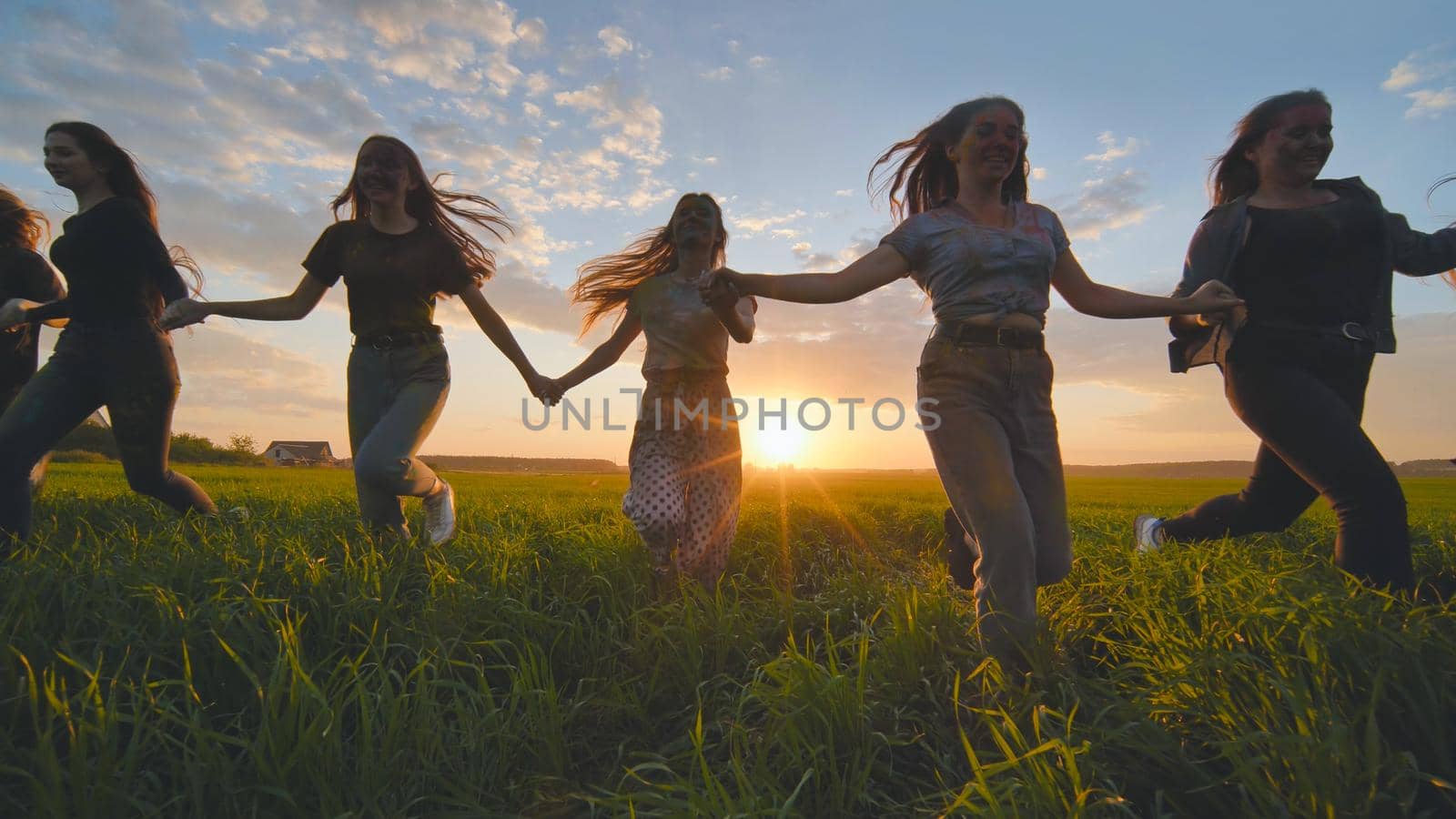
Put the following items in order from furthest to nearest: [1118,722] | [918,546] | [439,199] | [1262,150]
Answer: [918,546] → [439,199] → [1262,150] → [1118,722]

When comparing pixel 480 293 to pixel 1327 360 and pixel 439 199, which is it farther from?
pixel 1327 360

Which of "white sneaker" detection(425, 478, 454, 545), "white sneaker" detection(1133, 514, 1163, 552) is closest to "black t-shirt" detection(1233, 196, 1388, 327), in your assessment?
"white sneaker" detection(1133, 514, 1163, 552)

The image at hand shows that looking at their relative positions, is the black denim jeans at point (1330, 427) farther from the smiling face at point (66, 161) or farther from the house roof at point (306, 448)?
the house roof at point (306, 448)

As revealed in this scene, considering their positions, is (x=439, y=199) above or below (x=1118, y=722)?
above

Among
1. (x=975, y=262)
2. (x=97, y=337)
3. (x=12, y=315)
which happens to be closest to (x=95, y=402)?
(x=97, y=337)

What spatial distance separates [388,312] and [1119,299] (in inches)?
150

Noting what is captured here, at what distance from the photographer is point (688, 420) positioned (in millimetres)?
3943

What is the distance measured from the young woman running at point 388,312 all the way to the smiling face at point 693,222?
131cm

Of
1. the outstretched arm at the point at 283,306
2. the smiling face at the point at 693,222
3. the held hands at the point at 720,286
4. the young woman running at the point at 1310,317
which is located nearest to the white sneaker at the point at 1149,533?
the young woman running at the point at 1310,317

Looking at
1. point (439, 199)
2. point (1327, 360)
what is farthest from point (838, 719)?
point (439, 199)

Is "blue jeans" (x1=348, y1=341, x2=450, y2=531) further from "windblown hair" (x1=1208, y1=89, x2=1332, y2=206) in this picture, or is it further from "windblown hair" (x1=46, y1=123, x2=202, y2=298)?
"windblown hair" (x1=1208, y1=89, x2=1332, y2=206)

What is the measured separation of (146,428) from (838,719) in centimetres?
433

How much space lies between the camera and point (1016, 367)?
8.61 ft

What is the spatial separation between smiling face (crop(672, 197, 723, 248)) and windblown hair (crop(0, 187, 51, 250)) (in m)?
4.91
